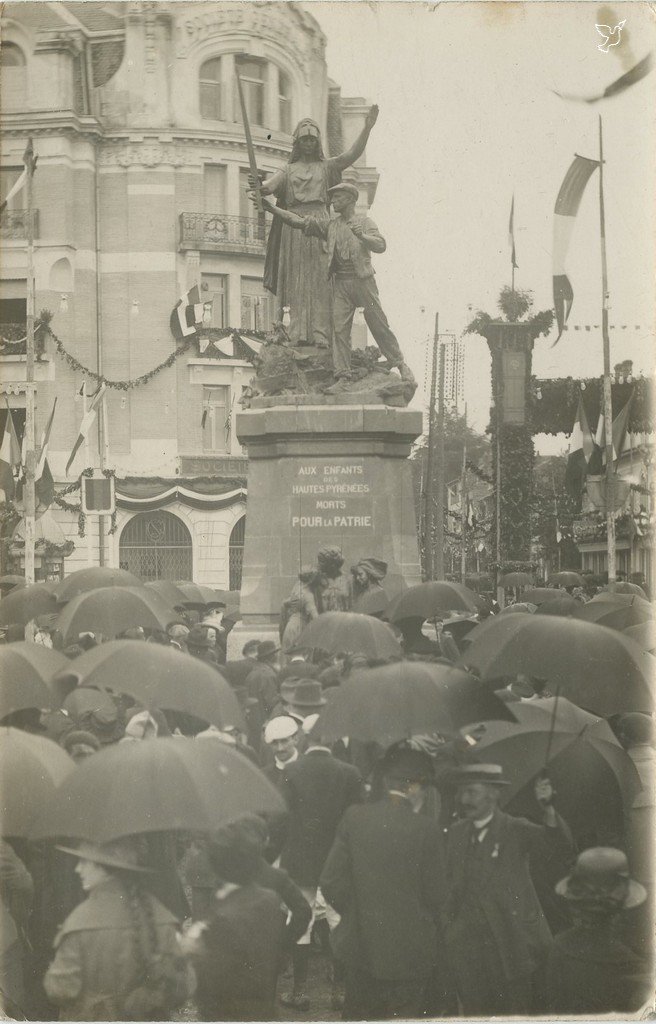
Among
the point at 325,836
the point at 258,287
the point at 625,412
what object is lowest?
the point at 325,836

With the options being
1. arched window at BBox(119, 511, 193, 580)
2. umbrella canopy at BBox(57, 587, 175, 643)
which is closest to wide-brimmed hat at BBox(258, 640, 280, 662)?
umbrella canopy at BBox(57, 587, 175, 643)

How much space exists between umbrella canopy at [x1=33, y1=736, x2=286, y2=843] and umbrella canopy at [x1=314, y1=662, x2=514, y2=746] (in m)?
1.26

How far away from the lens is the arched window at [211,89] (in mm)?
32719

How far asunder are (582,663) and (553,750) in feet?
3.32

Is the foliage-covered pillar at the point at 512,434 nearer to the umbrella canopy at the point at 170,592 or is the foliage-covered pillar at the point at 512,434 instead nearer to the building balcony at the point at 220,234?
the building balcony at the point at 220,234

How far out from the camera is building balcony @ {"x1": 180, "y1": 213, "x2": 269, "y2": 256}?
37844 mm

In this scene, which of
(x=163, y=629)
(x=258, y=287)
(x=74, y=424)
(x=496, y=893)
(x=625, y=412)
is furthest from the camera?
(x=258, y=287)

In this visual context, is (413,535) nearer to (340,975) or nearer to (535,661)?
(535,661)

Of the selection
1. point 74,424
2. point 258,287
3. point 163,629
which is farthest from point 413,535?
point 258,287

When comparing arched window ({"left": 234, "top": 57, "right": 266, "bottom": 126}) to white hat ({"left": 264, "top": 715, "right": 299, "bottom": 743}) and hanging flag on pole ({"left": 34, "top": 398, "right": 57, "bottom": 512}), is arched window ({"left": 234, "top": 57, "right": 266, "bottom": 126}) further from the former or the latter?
white hat ({"left": 264, "top": 715, "right": 299, "bottom": 743})

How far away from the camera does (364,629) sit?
9797mm

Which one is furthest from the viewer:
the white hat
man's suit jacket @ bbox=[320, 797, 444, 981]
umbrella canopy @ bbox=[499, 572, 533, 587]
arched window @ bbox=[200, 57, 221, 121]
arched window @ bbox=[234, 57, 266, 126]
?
arched window @ bbox=[200, 57, 221, 121]

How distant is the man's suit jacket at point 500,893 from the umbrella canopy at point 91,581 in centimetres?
716

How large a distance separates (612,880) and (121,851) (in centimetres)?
194
